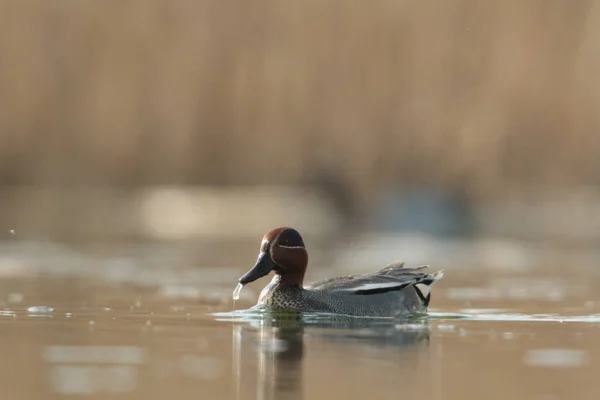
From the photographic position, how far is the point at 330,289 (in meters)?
9.81

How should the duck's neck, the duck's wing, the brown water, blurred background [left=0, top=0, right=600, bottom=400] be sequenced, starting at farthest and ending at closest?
blurred background [left=0, top=0, right=600, bottom=400], the duck's neck, the duck's wing, the brown water

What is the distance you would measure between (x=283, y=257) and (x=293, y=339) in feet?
5.58

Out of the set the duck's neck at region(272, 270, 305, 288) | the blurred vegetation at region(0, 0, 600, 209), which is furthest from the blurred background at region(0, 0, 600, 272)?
the duck's neck at region(272, 270, 305, 288)

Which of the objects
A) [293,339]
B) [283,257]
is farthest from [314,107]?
[293,339]

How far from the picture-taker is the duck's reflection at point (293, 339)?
657 centimetres

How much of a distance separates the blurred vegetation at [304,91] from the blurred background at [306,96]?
0.02 meters

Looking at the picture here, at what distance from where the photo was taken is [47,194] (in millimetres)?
20422

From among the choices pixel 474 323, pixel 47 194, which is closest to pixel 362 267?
pixel 474 323

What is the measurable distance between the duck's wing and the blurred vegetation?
7431 mm

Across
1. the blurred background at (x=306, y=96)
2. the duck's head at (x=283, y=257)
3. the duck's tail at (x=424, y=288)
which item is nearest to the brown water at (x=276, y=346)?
the duck's tail at (x=424, y=288)

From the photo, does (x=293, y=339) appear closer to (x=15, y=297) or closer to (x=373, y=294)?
(x=373, y=294)

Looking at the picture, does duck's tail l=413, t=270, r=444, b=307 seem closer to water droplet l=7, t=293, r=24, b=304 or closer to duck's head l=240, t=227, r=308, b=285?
duck's head l=240, t=227, r=308, b=285

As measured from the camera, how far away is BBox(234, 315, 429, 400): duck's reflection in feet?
21.5

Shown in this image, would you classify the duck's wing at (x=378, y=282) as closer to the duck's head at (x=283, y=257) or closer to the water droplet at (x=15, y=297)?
the duck's head at (x=283, y=257)
